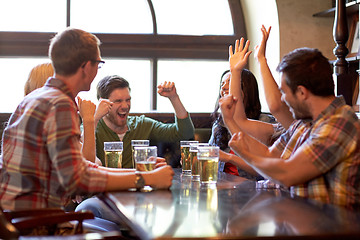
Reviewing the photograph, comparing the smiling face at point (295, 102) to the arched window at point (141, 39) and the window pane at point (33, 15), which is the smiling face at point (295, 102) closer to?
the arched window at point (141, 39)

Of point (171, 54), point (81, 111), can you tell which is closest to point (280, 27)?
point (171, 54)

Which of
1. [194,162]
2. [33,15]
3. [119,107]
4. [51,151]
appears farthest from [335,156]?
[33,15]

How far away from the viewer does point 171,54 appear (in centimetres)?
524

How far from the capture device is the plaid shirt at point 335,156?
1.91 m

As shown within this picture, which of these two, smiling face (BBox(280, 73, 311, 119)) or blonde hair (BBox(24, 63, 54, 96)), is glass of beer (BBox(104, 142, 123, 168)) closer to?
blonde hair (BBox(24, 63, 54, 96))

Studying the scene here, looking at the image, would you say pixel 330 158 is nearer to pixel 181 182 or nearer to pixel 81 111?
pixel 181 182

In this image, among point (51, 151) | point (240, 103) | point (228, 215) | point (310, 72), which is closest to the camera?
point (228, 215)

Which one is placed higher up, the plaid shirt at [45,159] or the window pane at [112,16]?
the window pane at [112,16]

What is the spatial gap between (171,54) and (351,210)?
3.71 metres

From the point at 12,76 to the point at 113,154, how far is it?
273 centimetres

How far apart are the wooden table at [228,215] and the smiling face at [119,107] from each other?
4.46ft

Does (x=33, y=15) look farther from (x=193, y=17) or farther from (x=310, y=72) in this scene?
(x=310, y=72)

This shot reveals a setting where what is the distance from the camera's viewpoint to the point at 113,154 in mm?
2701

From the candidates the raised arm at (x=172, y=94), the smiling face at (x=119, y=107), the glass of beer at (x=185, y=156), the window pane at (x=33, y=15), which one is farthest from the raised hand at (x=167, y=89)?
the window pane at (x=33, y=15)
